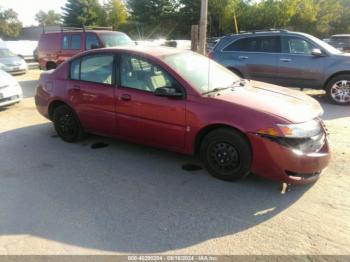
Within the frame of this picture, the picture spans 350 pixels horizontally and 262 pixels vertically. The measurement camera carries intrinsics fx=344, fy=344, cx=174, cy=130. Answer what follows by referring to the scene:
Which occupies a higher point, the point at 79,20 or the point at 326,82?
the point at 79,20

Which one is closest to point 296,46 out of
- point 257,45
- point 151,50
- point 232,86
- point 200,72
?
point 257,45

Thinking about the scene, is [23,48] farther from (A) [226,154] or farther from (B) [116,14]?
(B) [116,14]

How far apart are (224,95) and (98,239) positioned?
2.25 metres

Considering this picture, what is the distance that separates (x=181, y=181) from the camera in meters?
4.30

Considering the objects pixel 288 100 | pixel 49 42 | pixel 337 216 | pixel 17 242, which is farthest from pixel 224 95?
pixel 49 42

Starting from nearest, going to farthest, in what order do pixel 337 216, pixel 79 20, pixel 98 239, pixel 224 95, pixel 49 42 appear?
pixel 98 239
pixel 337 216
pixel 224 95
pixel 49 42
pixel 79 20

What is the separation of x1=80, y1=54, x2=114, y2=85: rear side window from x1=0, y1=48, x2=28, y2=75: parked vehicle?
11.0 metres

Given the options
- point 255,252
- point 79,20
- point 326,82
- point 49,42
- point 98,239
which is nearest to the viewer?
point 255,252

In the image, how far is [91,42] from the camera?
11.7 metres

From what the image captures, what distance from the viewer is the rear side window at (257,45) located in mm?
9055

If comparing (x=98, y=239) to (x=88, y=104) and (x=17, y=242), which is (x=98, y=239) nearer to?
(x=17, y=242)

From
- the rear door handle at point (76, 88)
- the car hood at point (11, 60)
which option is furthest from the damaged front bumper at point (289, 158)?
the car hood at point (11, 60)

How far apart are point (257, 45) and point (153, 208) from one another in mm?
6874

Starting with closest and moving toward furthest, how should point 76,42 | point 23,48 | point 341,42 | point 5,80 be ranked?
point 5,80 → point 76,42 → point 341,42 → point 23,48
